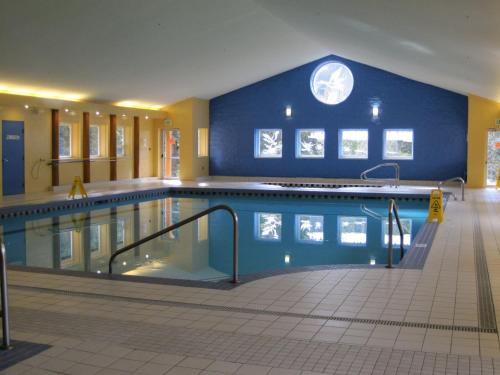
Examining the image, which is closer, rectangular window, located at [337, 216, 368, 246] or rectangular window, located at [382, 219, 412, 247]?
rectangular window, located at [382, 219, 412, 247]

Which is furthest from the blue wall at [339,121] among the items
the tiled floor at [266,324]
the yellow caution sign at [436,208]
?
the tiled floor at [266,324]

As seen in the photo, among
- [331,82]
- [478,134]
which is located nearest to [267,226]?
[478,134]

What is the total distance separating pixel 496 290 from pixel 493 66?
538 cm

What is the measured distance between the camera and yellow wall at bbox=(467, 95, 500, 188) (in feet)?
53.6

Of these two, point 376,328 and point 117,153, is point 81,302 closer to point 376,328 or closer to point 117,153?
point 376,328

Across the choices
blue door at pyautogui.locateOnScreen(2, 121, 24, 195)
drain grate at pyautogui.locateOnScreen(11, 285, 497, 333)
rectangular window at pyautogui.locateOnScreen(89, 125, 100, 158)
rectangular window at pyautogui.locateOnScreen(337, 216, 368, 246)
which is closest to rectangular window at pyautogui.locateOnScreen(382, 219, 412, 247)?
rectangular window at pyautogui.locateOnScreen(337, 216, 368, 246)

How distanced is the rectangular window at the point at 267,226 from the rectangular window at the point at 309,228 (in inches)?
13.5

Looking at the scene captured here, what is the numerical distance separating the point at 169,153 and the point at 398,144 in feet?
24.3

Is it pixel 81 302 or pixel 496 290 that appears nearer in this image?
pixel 81 302

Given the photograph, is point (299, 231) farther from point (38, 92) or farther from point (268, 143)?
point (268, 143)

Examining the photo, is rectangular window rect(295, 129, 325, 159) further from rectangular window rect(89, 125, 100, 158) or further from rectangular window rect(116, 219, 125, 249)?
rectangular window rect(116, 219, 125, 249)

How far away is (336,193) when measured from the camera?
1458 centimetres

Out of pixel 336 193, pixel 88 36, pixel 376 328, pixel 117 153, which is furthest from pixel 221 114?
pixel 376 328

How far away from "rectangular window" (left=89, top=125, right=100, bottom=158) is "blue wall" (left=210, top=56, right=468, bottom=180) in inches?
164
